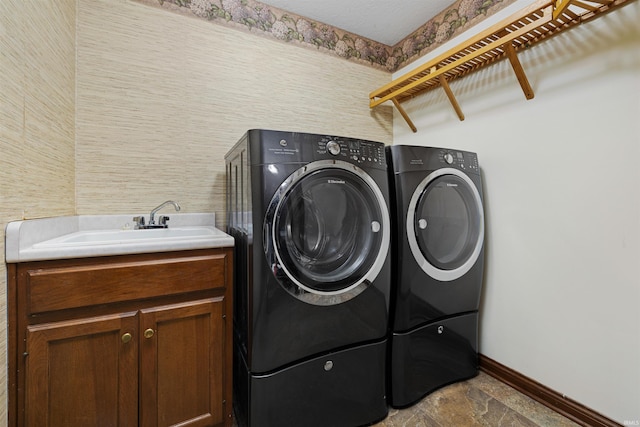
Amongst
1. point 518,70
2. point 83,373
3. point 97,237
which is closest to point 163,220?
point 97,237

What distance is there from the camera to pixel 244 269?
4.17ft

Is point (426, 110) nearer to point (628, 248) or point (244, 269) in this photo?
point (628, 248)

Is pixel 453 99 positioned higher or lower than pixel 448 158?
higher

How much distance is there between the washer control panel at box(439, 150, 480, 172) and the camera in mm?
1580

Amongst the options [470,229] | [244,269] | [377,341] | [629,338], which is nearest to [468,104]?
[470,229]

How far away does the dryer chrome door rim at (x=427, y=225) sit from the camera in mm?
1446

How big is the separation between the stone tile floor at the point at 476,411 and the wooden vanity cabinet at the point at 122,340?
92cm

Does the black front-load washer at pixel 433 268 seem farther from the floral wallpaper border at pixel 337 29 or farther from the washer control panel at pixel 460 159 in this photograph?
the floral wallpaper border at pixel 337 29

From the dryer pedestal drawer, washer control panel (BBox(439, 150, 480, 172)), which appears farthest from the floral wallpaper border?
the dryer pedestal drawer

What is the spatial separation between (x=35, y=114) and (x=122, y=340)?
0.99 m

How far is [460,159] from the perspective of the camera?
1642 mm

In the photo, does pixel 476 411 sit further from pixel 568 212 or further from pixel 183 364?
pixel 183 364

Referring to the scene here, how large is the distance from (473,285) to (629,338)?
0.64 m

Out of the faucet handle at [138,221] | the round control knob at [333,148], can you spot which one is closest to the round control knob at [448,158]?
the round control knob at [333,148]
